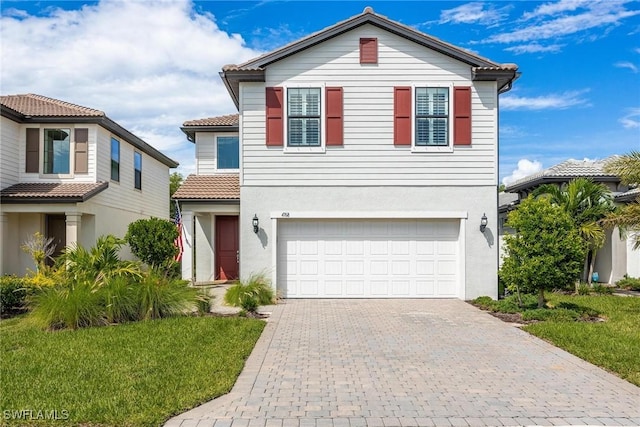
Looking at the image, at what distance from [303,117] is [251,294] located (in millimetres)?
5051

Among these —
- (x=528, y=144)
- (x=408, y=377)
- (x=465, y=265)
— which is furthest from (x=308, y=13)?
(x=528, y=144)

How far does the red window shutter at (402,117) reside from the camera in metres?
13.4

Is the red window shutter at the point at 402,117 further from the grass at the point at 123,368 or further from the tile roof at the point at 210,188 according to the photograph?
the grass at the point at 123,368

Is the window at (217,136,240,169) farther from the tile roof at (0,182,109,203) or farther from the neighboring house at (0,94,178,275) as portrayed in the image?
the tile roof at (0,182,109,203)

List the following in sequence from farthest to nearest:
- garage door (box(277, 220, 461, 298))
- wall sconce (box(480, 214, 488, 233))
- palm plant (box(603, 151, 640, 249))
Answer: garage door (box(277, 220, 461, 298))
wall sconce (box(480, 214, 488, 233))
palm plant (box(603, 151, 640, 249))

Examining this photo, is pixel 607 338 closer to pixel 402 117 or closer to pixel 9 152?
pixel 402 117

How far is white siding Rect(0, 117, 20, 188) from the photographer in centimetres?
1544

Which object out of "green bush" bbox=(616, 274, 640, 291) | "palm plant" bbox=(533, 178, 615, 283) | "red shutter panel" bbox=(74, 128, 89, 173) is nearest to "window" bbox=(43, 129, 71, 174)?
"red shutter panel" bbox=(74, 128, 89, 173)

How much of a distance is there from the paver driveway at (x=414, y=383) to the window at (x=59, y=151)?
36.3 feet

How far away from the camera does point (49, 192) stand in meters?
15.4

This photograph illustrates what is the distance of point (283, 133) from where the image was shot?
1342 cm

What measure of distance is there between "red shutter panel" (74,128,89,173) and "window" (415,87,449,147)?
11.0m

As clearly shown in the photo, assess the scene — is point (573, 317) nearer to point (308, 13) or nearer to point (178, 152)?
point (308, 13)

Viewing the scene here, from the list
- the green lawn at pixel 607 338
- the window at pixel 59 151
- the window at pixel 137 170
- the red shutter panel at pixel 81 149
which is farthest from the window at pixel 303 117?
the window at pixel 137 170
